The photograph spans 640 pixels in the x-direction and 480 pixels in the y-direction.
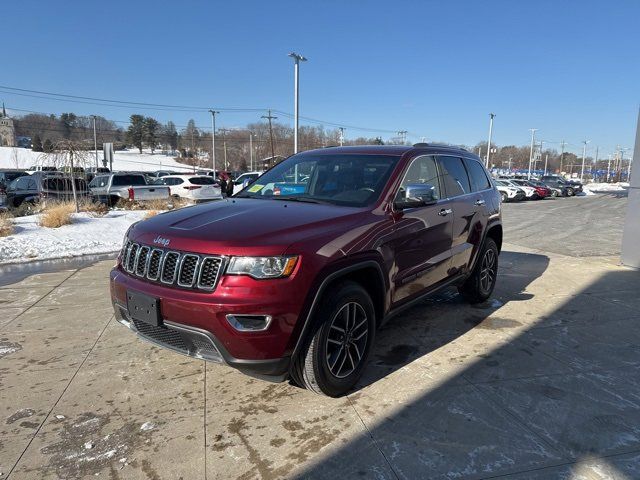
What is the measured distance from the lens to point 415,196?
3549 mm

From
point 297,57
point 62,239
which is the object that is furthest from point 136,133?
point 62,239

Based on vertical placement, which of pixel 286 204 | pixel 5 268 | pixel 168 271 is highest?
pixel 286 204

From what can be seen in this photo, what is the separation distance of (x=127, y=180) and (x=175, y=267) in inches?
718

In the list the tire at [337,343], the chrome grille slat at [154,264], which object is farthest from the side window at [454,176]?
the chrome grille slat at [154,264]

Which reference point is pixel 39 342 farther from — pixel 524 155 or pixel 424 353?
pixel 524 155

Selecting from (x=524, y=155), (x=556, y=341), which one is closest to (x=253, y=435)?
(x=556, y=341)

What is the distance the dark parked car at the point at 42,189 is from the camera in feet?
53.2

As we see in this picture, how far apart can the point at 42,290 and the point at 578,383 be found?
655 centimetres

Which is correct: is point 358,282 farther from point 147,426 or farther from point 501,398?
point 147,426

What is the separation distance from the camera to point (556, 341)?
14.5 ft

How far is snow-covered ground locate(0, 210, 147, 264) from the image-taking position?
8.98 meters

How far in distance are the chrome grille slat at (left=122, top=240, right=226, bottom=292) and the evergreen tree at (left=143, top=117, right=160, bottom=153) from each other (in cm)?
14195

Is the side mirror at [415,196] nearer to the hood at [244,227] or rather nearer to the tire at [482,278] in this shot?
the hood at [244,227]

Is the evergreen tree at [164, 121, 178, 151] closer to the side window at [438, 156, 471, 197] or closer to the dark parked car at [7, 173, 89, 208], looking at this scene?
the dark parked car at [7, 173, 89, 208]
